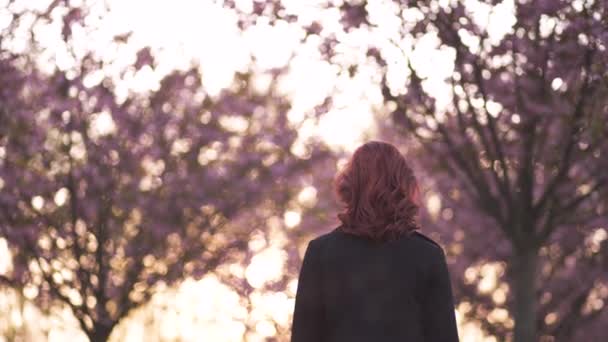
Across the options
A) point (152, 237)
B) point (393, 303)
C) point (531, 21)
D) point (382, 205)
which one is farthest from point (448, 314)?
point (152, 237)

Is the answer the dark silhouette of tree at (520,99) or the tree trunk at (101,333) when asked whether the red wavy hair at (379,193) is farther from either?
the tree trunk at (101,333)

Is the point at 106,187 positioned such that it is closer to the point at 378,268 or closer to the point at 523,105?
the point at 523,105

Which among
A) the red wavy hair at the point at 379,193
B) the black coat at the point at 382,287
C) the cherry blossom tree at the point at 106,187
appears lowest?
the black coat at the point at 382,287

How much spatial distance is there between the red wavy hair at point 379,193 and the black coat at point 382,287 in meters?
0.08

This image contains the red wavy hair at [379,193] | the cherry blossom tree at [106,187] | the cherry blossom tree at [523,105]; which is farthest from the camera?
the cherry blossom tree at [106,187]

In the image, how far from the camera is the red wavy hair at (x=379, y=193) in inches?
182

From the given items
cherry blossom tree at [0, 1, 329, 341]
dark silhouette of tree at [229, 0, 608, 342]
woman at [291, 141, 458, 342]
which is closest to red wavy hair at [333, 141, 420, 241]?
woman at [291, 141, 458, 342]

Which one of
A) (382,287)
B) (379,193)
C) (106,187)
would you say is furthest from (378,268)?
(106,187)

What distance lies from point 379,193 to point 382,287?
42cm

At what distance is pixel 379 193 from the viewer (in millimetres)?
4625

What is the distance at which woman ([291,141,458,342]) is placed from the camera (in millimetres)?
4660

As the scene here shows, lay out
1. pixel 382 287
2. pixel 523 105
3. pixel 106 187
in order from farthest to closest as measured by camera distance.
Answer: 1. pixel 106 187
2. pixel 523 105
3. pixel 382 287

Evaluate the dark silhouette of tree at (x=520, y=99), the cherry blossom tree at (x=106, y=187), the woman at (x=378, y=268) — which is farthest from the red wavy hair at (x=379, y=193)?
the cherry blossom tree at (x=106, y=187)

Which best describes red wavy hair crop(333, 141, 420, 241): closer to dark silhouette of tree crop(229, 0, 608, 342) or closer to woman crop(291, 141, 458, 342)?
woman crop(291, 141, 458, 342)
